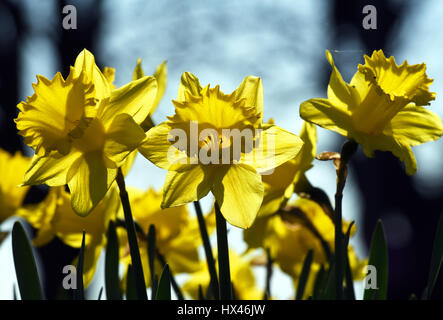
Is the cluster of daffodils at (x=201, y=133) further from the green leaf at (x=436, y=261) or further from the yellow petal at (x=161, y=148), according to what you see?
the green leaf at (x=436, y=261)

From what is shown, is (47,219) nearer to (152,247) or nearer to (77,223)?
(77,223)

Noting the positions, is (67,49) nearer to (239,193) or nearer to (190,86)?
(190,86)

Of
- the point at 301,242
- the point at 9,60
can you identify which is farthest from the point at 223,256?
the point at 9,60

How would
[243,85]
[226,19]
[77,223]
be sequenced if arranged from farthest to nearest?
1. [226,19]
2. [77,223]
3. [243,85]

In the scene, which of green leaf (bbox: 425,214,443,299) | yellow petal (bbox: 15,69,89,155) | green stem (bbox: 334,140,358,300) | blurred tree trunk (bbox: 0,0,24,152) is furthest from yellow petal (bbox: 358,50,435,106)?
blurred tree trunk (bbox: 0,0,24,152)

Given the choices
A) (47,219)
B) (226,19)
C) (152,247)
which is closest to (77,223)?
(47,219)

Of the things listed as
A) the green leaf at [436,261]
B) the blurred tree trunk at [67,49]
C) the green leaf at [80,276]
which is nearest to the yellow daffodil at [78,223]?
the green leaf at [80,276]

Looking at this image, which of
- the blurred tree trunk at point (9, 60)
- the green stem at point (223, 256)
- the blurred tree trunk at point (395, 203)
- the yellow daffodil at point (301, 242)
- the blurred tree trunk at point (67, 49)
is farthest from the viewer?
the blurred tree trunk at point (395, 203)
